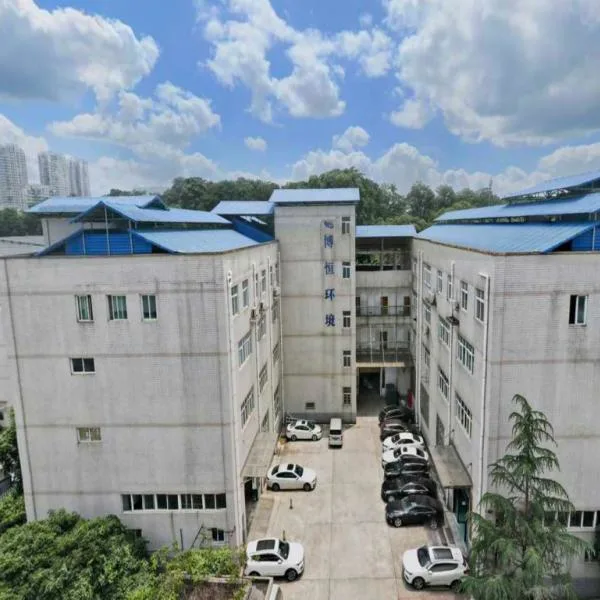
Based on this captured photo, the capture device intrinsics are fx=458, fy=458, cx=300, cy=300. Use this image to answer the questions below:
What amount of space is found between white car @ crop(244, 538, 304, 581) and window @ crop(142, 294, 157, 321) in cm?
843

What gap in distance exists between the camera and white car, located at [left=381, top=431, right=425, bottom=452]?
22.9 meters

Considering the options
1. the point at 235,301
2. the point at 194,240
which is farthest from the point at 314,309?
the point at 235,301

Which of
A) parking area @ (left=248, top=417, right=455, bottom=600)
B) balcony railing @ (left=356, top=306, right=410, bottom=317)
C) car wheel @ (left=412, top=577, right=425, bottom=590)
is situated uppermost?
balcony railing @ (left=356, top=306, right=410, bottom=317)

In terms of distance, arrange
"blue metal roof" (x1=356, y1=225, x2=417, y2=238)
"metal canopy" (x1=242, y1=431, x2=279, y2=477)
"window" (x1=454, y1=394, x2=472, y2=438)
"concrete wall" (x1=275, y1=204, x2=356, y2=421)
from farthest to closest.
A: 1. "blue metal roof" (x1=356, y1=225, x2=417, y2=238)
2. "concrete wall" (x1=275, y1=204, x2=356, y2=421)
3. "metal canopy" (x1=242, y1=431, x2=279, y2=477)
4. "window" (x1=454, y1=394, x2=472, y2=438)

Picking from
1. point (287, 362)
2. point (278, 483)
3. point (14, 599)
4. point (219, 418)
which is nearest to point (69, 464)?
point (14, 599)

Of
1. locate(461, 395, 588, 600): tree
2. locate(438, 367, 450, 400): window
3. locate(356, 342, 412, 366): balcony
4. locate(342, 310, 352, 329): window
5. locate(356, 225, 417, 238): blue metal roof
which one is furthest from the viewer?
locate(356, 225, 417, 238): blue metal roof

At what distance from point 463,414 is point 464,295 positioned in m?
4.34

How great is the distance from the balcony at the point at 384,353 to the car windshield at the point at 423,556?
46.8 ft

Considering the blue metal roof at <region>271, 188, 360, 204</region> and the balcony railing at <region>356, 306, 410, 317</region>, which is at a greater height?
the blue metal roof at <region>271, 188, 360, 204</region>

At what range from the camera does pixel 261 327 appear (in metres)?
21.0

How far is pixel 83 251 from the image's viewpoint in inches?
589

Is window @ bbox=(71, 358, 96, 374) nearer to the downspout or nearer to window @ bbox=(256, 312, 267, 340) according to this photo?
the downspout

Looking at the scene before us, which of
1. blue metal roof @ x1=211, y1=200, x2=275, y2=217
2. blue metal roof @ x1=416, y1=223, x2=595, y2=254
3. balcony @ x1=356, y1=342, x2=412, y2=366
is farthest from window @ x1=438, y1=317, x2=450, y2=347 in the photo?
blue metal roof @ x1=211, y1=200, x2=275, y2=217

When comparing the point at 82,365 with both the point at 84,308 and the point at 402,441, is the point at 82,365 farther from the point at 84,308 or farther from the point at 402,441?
the point at 402,441
